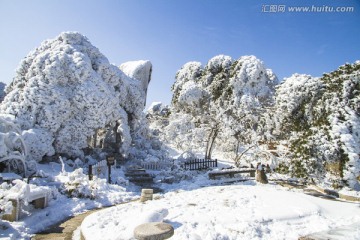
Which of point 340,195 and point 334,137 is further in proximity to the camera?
point 334,137

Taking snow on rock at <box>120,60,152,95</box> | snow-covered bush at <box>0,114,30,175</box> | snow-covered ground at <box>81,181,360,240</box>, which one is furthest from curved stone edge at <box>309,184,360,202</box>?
snow on rock at <box>120,60,152,95</box>

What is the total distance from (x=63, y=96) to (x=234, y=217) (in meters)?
13.7

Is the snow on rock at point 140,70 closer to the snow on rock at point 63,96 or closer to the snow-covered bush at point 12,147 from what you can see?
the snow on rock at point 63,96

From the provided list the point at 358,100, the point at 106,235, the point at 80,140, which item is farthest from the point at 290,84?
the point at 106,235

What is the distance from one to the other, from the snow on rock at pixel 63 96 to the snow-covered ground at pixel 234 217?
9656 mm

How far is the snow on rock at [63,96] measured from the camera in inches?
655

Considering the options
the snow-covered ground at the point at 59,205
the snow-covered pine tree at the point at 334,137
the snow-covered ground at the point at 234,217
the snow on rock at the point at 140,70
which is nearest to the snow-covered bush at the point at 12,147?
the snow-covered ground at the point at 59,205

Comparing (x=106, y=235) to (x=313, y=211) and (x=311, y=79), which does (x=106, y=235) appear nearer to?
(x=313, y=211)

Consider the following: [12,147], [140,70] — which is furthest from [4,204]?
[140,70]

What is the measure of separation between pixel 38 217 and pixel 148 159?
12.5 m

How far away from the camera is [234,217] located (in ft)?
25.3

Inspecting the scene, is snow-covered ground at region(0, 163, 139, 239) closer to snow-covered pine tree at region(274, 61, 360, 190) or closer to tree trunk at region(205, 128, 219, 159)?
snow-covered pine tree at region(274, 61, 360, 190)

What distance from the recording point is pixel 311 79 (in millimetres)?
18250

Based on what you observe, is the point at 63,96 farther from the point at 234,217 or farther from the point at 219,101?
the point at 234,217
